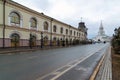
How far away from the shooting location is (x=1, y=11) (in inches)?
1330

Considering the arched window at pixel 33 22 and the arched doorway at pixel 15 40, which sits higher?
the arched window at pixel 33 22

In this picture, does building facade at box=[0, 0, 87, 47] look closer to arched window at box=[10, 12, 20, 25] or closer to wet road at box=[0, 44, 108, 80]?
arched window at box=[10, 12, 20, 25]

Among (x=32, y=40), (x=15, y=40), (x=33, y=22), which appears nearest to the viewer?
(x=15, y=40)

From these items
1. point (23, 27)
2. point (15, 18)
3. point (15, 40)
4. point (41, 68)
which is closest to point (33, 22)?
point (23, 27)

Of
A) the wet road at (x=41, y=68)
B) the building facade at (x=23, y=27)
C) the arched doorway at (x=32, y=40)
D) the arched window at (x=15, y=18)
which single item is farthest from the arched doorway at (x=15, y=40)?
the wet road at (x=41, y=68)

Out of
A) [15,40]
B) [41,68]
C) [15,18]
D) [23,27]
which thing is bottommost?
[41,68]

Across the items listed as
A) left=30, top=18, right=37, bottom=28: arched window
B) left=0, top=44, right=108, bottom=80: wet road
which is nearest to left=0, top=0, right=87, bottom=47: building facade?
left=30, top=18, right=37, bottom=28: arched window

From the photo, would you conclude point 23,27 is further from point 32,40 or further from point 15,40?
point 32,40

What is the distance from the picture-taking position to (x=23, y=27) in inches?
1606

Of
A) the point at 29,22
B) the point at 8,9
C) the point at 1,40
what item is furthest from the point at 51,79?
the point at 29,22

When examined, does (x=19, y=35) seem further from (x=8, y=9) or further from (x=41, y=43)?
(x=41, y=43)

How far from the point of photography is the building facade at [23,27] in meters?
34.6

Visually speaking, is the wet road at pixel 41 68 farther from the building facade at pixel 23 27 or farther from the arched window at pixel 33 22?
the arched window at pixel 33 22

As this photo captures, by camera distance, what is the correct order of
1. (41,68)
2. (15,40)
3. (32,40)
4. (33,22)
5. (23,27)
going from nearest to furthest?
1. (41,68)
2. (15,40)
3. (23,27)
4. (32,40)
5. (33,22)
